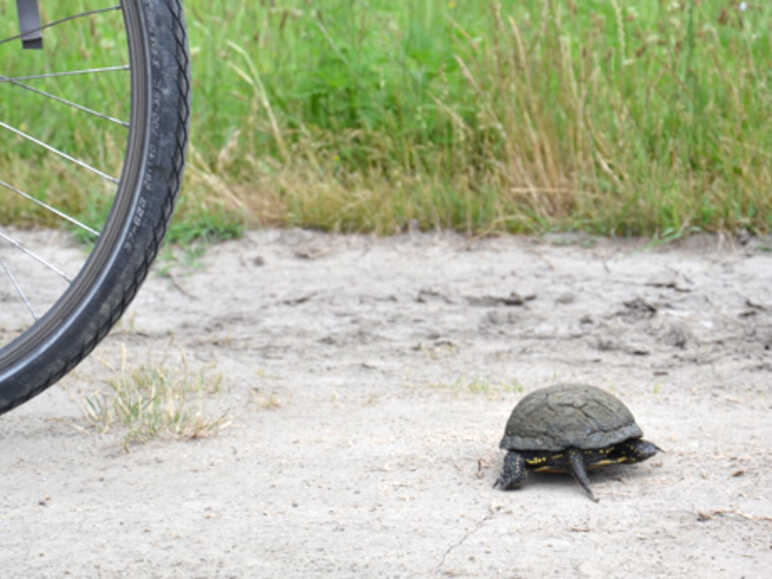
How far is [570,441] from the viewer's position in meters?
2.64

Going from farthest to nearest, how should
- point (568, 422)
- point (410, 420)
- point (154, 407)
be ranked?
point (410, 420), point (154, 407), point (568, 422)

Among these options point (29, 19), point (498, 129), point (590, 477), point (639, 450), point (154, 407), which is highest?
point (29, 19)

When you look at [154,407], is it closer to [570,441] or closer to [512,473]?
[512,473]

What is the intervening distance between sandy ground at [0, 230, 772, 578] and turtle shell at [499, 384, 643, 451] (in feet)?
0.40

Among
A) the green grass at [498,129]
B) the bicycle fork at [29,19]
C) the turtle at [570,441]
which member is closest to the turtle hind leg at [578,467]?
the turtle at [570,441]

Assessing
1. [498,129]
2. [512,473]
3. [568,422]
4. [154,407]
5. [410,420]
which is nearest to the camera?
[512,473]

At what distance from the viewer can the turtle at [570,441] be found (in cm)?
262

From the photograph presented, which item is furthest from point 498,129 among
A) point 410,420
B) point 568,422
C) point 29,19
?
point 29,19

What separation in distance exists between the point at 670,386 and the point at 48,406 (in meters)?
2.12

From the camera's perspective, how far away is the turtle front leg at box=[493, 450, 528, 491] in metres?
2.59

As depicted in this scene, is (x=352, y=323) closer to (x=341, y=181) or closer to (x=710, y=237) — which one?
(x=341, y=181)

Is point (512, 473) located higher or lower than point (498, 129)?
lower

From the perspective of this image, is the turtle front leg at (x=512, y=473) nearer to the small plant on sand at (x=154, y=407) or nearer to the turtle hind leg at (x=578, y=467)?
the turtle hind leg at (x=578, y=467)

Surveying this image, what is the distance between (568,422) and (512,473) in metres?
0.23
